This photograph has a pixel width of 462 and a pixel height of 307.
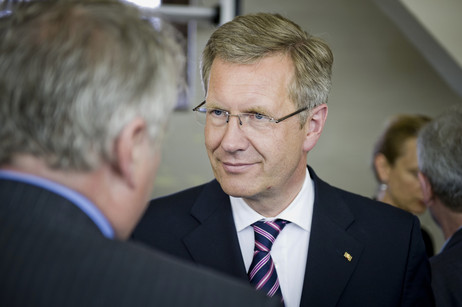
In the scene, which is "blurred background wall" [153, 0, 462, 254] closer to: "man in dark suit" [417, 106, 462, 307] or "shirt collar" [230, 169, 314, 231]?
"man in dark suit" [417, 106, 462, 307]

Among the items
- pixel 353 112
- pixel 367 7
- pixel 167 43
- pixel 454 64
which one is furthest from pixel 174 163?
pixel 167 43

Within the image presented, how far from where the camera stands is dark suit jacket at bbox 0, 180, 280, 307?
0.89 m

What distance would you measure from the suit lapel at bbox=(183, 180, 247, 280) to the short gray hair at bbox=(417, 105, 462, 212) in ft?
2.81

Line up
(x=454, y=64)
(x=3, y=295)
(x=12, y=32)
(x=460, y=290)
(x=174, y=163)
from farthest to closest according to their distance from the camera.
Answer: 1. (x=174, y=163)
2. (x=454, y=64)
3. (x=460, y=290)
4. (x=12, y=32)
5. (x=3, y=295)

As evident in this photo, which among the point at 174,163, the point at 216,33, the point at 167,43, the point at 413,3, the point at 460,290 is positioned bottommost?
the point at 174,163

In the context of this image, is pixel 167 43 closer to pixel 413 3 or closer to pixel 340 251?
pixel 340 251

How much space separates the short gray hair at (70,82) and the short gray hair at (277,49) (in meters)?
1.01

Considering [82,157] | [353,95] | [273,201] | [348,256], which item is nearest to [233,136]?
[273,201]

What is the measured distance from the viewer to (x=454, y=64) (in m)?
3.80

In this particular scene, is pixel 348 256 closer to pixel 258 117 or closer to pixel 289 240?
pixel 289 240

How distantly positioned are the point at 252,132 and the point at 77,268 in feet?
3.78

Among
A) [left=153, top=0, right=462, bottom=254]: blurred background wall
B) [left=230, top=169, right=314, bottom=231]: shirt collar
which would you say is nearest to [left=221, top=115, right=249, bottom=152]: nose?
[left=230, top=169, right=314, bottom=231]: shirt collar

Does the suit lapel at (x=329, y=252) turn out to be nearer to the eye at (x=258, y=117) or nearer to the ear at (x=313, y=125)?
the ear at (x=313, y=125)

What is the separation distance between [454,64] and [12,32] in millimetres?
3341
